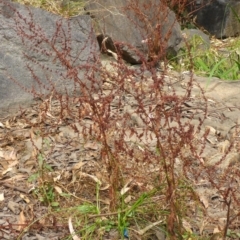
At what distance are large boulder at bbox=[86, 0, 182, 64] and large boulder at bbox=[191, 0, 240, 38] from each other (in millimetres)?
1895

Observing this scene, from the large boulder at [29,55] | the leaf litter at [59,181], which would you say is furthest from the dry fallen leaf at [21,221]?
the large boulder at [29,55]

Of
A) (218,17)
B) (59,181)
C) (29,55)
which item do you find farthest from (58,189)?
(218,17)

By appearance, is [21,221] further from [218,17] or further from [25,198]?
[218,17]

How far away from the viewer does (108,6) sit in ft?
17.0

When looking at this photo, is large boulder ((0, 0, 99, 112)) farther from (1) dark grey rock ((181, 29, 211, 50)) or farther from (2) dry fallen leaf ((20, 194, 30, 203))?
(1) dark grey rock ((181, 29, 211, 50))

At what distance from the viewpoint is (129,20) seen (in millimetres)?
5324

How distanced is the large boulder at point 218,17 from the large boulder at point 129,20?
189 centimetres

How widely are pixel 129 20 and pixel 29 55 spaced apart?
1.51 meters

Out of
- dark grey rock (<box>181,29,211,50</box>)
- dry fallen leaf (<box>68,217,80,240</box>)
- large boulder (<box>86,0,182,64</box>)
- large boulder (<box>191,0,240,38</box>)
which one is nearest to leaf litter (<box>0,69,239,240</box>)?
dry fallen leaf (<box>68,217,80,240</box>)

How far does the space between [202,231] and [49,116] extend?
155 centimetres

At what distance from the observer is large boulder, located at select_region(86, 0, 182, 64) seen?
507 cm

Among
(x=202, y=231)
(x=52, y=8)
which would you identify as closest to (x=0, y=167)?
(x=202, y=231)

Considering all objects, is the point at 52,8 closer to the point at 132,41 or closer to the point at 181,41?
the point at 132,41

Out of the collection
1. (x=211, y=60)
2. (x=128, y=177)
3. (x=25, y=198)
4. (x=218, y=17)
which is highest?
(x=128, y=177)
